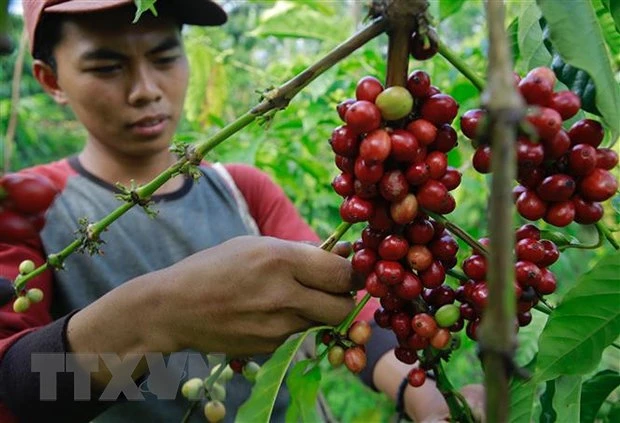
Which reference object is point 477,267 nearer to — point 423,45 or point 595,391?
point 423,45

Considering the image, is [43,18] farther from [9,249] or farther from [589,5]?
[589,5]

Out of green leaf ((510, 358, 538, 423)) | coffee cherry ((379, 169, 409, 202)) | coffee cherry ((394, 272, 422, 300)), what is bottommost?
green leaf ((510, 358, 538, 423))

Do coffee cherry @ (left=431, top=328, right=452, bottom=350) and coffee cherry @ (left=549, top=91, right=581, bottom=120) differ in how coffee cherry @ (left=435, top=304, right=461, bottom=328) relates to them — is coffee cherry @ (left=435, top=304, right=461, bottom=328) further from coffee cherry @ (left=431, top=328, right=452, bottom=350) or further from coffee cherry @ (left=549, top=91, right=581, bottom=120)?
coffee cherry @ (left=549, top=91, right=581, bottom=120)

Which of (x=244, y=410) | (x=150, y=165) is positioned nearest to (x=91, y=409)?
(x=244, y=410)

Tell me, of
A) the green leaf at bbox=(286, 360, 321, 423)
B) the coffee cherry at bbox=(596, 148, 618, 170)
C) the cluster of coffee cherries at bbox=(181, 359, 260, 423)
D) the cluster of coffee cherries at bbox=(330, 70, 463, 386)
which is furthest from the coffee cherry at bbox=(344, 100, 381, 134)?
the cluster of coffee cherries at bbox=(181, 359, 260, 423)

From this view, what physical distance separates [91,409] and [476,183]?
5.65 feet

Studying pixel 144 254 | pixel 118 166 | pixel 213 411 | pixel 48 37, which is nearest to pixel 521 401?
pixel 213 411

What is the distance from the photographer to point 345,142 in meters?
0.69

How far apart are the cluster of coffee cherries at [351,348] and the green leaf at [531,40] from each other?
40cm

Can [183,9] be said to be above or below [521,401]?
above

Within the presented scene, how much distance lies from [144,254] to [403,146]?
1.04 m

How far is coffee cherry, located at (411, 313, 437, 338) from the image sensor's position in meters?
0.72

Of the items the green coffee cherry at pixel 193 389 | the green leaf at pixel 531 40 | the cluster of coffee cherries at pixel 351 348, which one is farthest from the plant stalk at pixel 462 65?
the green coffee cherry at pixel 193 389

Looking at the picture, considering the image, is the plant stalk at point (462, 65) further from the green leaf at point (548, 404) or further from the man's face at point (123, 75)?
the man's face at point (123, 75)
